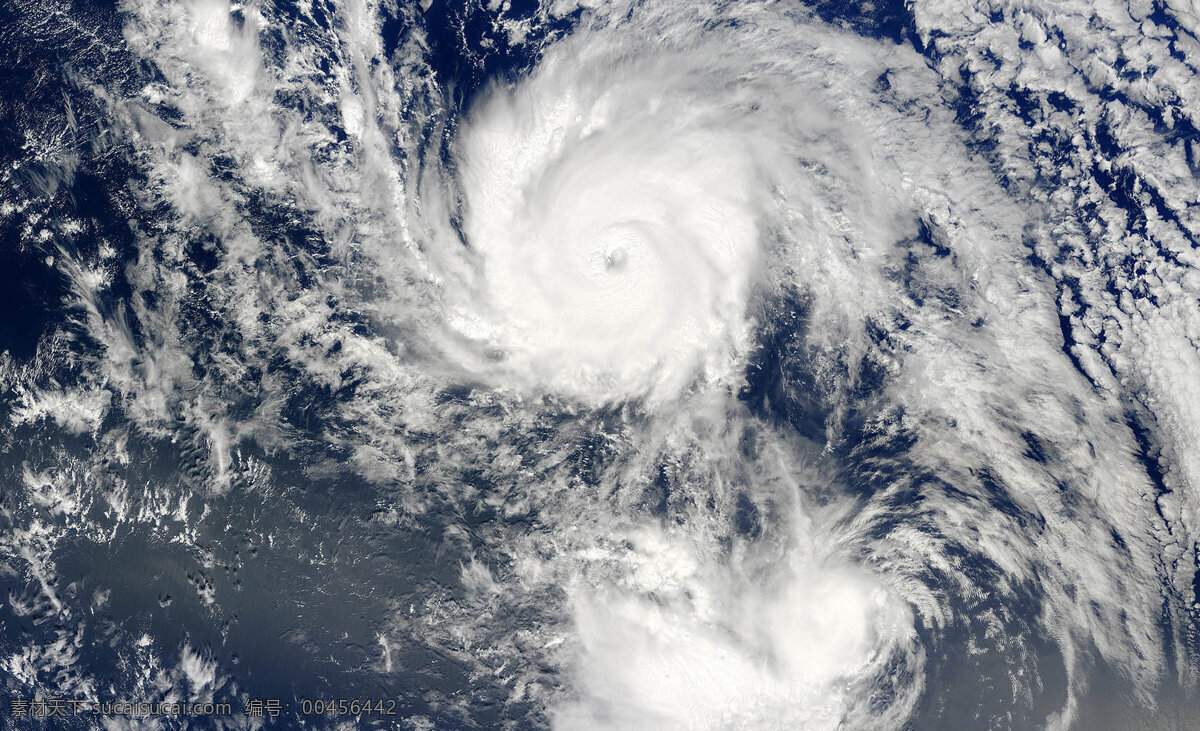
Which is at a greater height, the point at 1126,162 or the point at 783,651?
the point at 1126,162

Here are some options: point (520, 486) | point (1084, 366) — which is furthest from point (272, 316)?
point (1084, 366)

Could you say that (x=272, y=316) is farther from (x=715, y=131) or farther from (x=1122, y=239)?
(x=1122, y=239)

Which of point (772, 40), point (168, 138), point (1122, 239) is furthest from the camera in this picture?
point (772, 40)

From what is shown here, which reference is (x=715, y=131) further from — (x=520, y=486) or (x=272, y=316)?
(x=272, y=316)

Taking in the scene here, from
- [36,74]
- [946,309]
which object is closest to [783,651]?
[946,309]

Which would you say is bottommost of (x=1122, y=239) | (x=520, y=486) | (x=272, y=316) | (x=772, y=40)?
(x=520, y=486)

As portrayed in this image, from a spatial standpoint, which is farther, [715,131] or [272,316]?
[715,131]

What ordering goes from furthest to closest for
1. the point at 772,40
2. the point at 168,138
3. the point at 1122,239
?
1. the point at 772,40
2. the point at 168,138
3. the point at 1122,239
